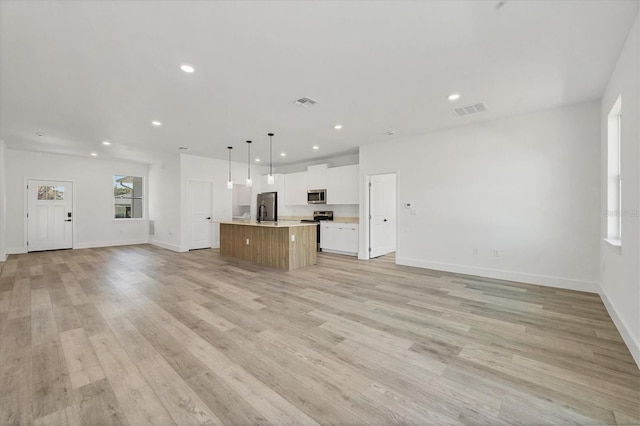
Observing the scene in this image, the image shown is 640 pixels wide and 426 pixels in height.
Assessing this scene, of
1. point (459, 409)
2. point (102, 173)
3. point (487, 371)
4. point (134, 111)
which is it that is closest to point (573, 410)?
point (487, 371)

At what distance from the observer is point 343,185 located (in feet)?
23.5

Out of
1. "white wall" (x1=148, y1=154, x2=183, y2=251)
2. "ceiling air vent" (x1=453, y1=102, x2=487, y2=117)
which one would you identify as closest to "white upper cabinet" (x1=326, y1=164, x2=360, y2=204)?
"ceiling air vent" (x1=453, y1=102, x2=487, y2=117)

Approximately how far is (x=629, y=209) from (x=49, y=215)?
38.4 ft

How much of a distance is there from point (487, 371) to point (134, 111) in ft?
17.8

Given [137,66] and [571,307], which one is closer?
[137,66]

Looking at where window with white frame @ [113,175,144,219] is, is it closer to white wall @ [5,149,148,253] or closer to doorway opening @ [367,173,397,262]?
white wall @ [5,149,148,253]

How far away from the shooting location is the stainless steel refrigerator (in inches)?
347

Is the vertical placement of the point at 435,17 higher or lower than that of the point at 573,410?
higher

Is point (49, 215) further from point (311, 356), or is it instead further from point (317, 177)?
point (311, 356)

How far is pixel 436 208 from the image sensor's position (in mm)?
5289

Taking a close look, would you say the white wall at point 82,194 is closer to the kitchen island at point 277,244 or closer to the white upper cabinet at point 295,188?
the kitchen island at point 277,244

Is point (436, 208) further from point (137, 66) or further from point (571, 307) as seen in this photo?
point (137, 66)

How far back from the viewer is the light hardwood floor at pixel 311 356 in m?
1.66

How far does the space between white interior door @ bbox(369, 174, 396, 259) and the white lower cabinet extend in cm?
44
